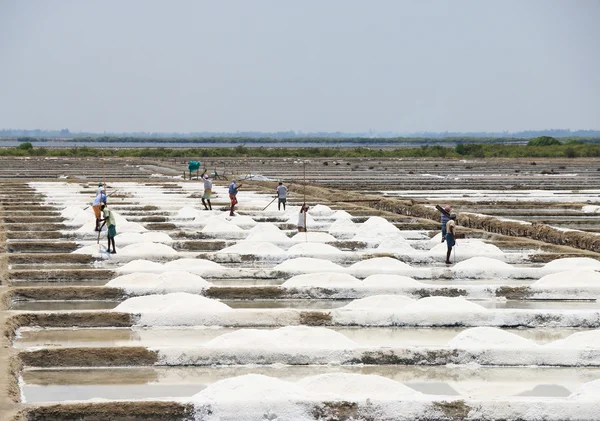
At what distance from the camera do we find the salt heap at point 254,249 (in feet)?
47.9

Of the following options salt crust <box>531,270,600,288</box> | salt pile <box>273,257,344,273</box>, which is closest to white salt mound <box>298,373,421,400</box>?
salt crust <box>531,270,600,288</box>

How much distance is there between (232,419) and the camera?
22.9 ft

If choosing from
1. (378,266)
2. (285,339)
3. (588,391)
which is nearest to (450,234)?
(378,266)

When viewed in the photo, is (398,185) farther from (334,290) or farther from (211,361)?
(211,361)

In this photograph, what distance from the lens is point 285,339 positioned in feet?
Result: 29.7

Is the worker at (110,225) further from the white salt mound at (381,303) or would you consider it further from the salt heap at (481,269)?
the salt heap at (481,269)

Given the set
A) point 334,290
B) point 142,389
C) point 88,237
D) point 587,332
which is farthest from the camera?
point 88,237

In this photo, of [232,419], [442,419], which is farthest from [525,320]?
[232,419]

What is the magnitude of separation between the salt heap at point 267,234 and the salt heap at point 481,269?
341 centimetres

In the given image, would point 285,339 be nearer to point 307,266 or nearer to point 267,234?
point 307,266

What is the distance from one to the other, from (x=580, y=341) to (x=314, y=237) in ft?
24.8

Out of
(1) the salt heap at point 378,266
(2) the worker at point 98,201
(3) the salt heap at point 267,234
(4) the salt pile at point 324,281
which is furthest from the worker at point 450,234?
(2) the worker at point 98,201

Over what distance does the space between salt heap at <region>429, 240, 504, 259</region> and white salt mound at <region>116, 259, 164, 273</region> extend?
4.52m

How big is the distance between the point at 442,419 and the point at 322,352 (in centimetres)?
185
